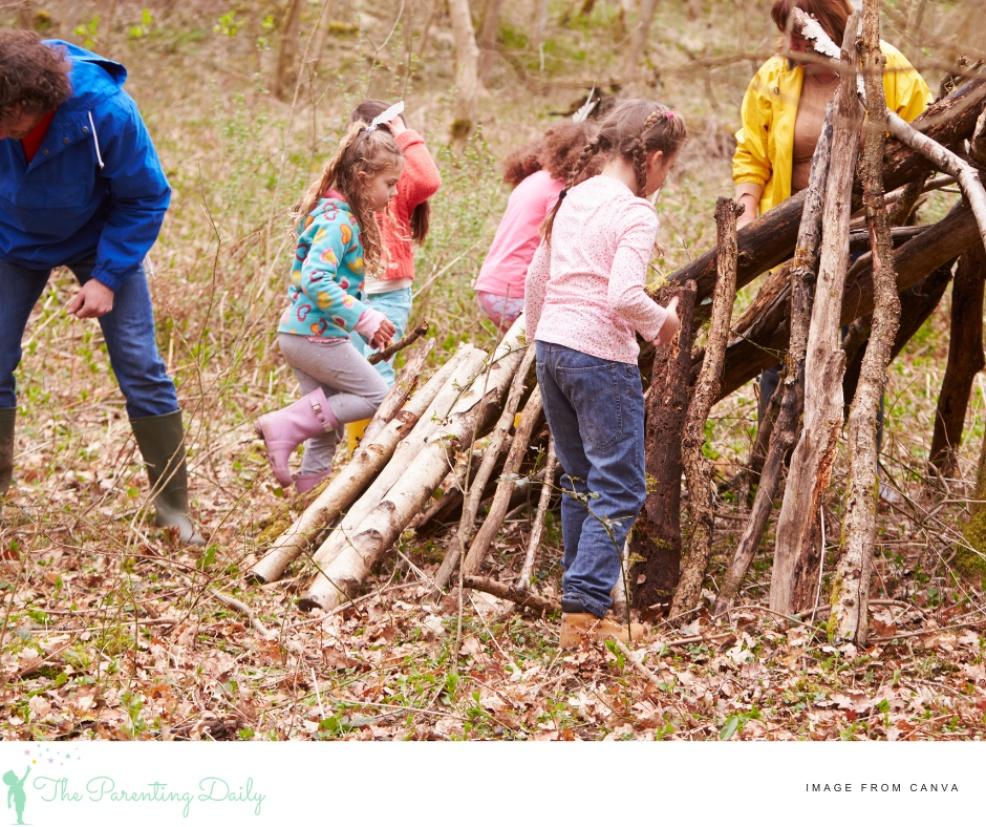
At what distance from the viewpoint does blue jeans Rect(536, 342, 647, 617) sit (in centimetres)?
377

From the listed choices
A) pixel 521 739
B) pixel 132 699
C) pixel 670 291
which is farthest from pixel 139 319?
pixel 521 739

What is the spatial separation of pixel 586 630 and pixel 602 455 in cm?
60

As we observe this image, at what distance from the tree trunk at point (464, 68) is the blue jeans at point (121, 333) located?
759 centimetres

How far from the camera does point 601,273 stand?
3721mm

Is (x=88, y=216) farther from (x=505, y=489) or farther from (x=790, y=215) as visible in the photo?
(x=790, y=215)

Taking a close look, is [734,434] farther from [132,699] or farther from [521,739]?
[132,699]

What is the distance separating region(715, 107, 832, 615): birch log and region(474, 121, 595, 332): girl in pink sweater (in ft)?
4.26

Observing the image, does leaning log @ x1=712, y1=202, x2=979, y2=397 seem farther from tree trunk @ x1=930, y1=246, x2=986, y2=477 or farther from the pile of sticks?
the pile of sticks

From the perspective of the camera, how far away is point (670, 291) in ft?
14.2

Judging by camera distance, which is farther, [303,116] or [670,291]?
[303,116]

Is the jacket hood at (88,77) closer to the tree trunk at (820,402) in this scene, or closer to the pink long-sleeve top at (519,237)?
the pink long-sleeve top at (519,237)

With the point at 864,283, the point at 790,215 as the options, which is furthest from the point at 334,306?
the point at 864,283

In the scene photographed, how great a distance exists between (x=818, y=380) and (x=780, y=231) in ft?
2.64

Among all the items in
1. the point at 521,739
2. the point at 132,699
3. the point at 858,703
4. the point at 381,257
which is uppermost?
the point at 381,257
